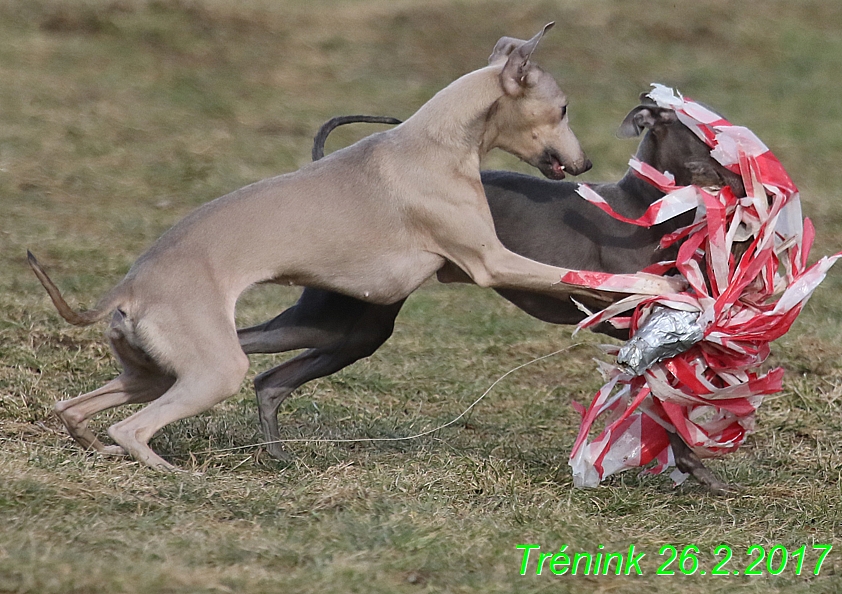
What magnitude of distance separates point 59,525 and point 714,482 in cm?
257

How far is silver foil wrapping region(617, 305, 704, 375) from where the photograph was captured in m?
4.62

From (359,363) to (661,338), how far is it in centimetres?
252

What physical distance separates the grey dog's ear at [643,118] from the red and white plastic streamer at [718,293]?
0.09 metres

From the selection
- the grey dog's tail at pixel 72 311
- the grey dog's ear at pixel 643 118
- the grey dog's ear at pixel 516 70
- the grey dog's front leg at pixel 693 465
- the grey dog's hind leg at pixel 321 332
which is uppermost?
the grey dog's ear at pixel 516 70

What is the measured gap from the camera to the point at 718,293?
15.4 feet

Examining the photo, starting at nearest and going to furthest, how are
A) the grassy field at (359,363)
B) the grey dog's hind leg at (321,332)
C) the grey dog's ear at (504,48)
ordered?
the grassy field at (359,363) < the grey dog's ear at (504,48) < the grey dog's hind leg at (321,332)

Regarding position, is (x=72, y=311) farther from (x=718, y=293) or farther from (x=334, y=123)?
(x=718, y=293)

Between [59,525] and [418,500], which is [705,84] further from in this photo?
[59,525]

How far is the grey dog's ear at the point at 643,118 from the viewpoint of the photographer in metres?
4.99

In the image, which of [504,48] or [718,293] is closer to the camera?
[718,293]

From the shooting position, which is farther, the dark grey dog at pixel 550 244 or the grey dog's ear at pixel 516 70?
the dark grey dog at pixel 550 244

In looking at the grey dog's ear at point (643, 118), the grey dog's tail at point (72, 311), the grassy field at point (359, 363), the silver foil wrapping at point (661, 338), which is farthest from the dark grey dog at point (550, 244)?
the grey dog's tail at point (72, 311)

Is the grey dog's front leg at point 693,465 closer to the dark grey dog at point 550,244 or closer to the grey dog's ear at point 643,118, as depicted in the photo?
the dark grey dog at point 550,244

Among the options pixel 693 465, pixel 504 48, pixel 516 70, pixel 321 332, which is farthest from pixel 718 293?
pixel 321 332
